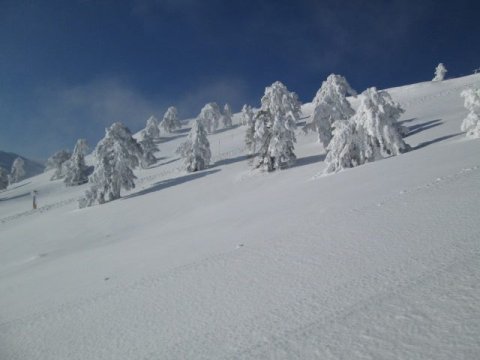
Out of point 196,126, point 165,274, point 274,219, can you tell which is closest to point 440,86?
point 196,126

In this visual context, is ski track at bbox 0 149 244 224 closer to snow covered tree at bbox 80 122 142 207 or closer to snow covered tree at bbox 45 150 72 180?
snow covered tree at bbox 80 122 142 207

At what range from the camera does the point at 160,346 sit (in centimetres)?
384

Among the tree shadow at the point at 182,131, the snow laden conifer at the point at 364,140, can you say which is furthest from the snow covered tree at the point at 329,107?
the tree shadow at the point at 182,131

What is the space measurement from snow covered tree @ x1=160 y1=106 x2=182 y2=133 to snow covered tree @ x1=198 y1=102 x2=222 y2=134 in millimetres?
12752

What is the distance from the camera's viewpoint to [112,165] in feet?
104

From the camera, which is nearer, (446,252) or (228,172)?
(446,252)

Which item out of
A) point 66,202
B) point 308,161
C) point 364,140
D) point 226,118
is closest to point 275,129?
point 308,161

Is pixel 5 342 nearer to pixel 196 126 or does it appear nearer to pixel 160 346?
pixel 160 346

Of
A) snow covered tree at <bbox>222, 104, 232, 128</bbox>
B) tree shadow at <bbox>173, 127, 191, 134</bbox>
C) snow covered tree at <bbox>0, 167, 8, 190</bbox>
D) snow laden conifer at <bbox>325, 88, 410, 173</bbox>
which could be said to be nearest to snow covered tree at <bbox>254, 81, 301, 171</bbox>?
snow laden conifer at <bbox>325, 88, 410, 173</bbox>

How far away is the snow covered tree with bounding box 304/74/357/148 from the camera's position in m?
32.1

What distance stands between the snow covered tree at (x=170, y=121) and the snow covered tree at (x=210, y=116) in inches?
502

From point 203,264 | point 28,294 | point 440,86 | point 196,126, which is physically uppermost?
point 440,86

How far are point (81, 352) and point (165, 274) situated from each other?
8.25 ft

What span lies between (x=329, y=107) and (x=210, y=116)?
5938 cm
